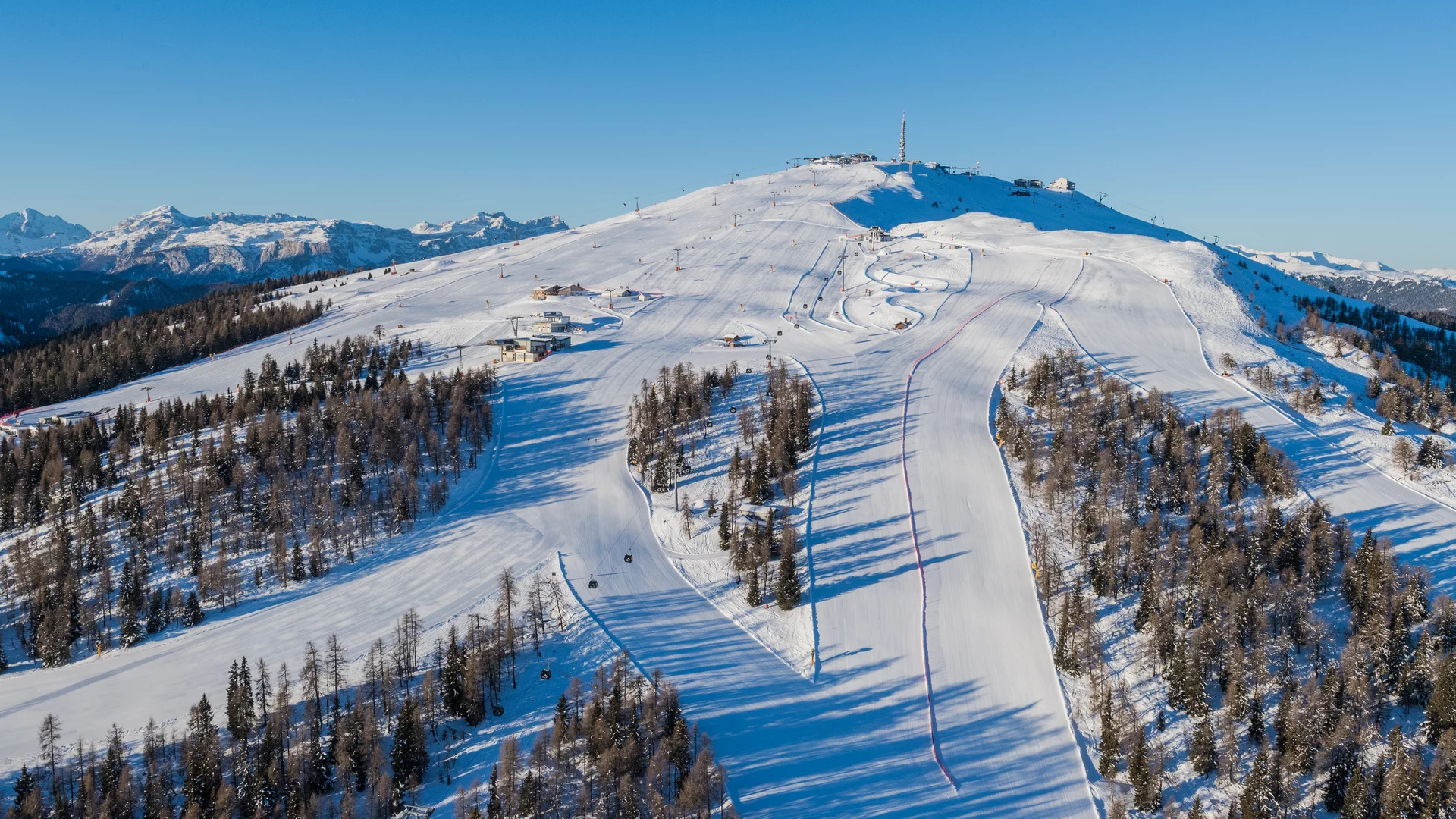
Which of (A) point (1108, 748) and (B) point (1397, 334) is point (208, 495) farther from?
(B) point (1397, 334)

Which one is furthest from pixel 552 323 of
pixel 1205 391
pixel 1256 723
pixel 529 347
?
pixel 1256 723

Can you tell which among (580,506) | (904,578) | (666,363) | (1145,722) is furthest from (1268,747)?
(666,363)

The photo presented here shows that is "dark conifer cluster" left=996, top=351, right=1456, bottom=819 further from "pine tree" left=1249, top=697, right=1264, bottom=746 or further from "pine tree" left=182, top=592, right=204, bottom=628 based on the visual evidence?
"pine tree" left=182, top=592, right=204, bottom=628

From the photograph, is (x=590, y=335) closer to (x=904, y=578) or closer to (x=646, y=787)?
(x=904, y=578)

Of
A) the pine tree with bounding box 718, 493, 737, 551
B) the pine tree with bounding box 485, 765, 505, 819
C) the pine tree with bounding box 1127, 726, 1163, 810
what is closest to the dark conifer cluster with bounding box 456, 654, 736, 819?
the pine tree with bounding box 485, 765, 505, 819

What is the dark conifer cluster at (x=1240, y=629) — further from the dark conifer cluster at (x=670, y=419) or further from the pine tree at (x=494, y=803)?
the pine tree at (x=494, y=803)

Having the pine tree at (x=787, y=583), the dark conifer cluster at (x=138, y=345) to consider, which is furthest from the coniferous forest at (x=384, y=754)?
the dark conifer cluster at (x=138, y=345)

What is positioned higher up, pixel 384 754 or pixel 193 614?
pixel 193 614
